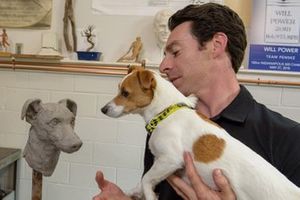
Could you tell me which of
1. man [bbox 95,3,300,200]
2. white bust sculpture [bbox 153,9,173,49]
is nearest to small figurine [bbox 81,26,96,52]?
white bust sculpture [bbox 153,9,173,49]

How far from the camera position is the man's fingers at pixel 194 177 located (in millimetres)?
919

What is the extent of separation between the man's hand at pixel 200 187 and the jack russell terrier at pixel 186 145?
0.02m

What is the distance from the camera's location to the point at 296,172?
1.05m

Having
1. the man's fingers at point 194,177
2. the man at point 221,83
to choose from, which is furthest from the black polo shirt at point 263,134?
the man's fingers at point 194,177

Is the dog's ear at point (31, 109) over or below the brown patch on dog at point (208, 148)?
over

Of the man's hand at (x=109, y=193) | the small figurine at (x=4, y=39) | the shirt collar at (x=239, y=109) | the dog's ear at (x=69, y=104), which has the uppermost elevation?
the small figurine at (x=4, y=39)

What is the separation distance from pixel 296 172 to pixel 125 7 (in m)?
1.32

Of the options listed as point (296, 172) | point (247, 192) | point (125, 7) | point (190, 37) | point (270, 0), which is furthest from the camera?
point (125, 7)

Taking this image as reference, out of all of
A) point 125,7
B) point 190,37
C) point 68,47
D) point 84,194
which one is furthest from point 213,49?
point 84,194

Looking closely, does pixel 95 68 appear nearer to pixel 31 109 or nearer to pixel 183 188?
pixel 31 109

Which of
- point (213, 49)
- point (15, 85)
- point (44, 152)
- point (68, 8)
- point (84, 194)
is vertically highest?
point (68, 8)

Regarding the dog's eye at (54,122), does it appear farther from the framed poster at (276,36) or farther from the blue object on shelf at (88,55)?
the framed poster at (276,36)

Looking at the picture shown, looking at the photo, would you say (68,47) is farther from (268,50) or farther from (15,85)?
(268,50)

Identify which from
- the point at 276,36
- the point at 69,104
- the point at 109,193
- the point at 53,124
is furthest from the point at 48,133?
the point at 276,36
